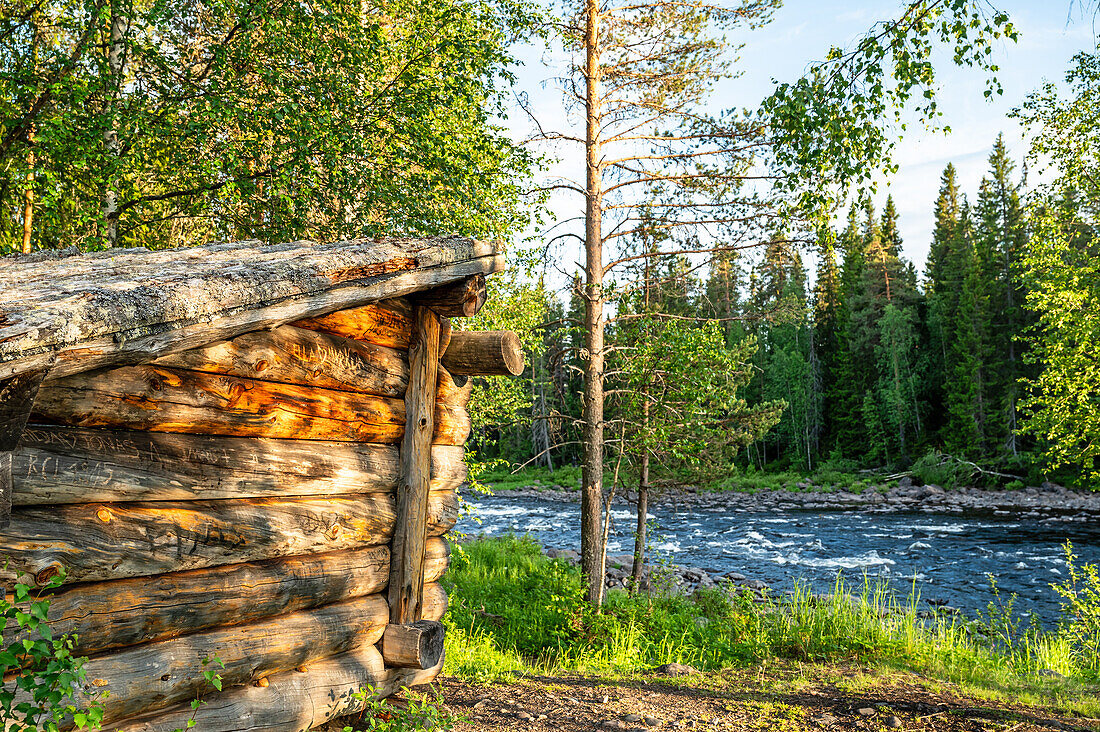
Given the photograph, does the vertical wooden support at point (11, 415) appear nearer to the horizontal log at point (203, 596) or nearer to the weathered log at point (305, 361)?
the horizontal log at point (203, 596)

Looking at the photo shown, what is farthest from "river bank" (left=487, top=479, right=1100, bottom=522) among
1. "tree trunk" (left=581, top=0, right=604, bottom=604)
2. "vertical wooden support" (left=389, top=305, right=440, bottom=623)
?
"vertical wooden support" (left=389, top=305, right=440, bottom=623)

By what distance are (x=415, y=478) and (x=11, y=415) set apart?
251cm

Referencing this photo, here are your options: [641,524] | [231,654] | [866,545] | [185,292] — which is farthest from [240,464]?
[866,545]

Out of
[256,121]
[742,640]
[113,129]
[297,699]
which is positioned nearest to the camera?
[297,699]

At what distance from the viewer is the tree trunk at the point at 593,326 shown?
33.4 feet

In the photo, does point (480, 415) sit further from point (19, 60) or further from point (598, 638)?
point (19, 60)

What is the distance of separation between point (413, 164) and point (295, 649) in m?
6.84

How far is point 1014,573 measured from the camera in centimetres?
1526

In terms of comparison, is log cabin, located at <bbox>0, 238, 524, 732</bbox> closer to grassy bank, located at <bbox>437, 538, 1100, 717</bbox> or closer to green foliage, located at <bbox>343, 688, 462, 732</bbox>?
green foliage, located at <bbox>343, 688, 462, 732</bbox>

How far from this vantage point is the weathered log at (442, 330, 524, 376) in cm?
473

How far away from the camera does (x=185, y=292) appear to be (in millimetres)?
2566

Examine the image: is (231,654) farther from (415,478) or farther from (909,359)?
(909,359)

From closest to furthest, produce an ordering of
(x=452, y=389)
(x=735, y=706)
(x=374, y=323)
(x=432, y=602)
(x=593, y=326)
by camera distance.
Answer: (x=374, y=323), (x=432, y=602), (x=452, y=389), (x=735, y=706), (x=593, y=326)

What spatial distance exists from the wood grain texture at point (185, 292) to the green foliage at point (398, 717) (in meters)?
2.26
